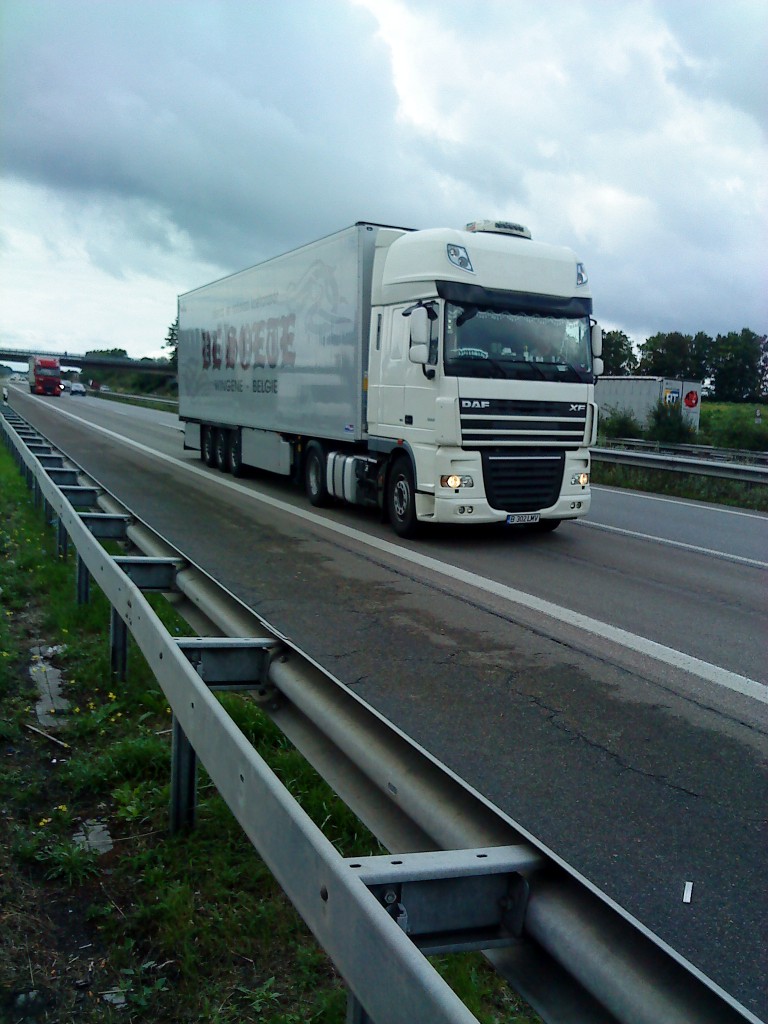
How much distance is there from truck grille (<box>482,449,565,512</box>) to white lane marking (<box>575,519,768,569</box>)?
1.73 m

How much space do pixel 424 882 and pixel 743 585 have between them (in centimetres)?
833

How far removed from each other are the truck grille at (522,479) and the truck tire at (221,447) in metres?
10.2

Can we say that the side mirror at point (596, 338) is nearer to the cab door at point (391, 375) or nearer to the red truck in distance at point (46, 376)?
the cab door at point (391, 375)

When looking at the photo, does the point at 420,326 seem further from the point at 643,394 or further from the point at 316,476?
the point at 643,394

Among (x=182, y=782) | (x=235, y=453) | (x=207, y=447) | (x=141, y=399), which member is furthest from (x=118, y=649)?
(x=141, y=399)

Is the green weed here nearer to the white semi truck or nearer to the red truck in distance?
the white semi truck

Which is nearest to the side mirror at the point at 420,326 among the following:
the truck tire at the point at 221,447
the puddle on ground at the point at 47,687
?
the puddle on ground at the point at 47,687

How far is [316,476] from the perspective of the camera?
49.1 feet

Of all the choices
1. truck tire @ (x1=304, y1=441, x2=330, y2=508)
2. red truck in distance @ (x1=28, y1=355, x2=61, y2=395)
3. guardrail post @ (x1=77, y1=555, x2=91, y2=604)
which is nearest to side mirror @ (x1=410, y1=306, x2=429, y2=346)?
truck tire @ (x1=304, y1=441, x2=330, y2=508)

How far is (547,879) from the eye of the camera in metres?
2.28

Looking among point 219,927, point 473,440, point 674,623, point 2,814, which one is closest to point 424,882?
point 219,927

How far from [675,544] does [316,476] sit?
5.58 m

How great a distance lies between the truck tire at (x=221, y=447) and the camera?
20.5m

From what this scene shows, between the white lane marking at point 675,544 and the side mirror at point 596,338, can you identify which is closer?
the white lane marking at point 675,544
